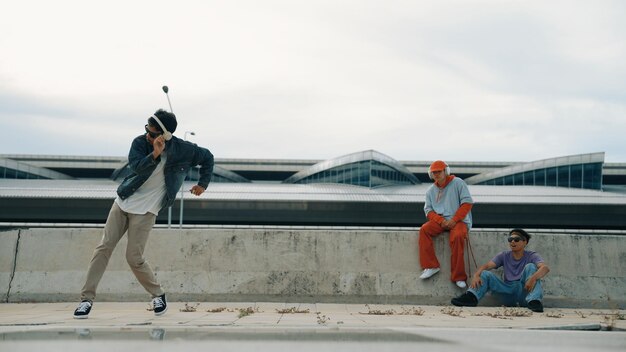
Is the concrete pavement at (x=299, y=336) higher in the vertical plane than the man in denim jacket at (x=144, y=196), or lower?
lower

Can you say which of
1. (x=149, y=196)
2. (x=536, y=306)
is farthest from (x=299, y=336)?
(x=536, y=306)

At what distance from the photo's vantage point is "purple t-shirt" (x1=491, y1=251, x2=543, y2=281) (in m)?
5.31

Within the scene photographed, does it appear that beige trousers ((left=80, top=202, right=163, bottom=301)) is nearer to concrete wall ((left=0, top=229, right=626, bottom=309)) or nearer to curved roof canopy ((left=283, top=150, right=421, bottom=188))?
concrete wall ((left=0, top=229, right=626, bottom=309))

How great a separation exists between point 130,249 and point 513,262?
3913 mm

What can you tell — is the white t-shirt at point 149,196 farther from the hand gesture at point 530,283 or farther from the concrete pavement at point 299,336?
the hand gesture at point 530,283

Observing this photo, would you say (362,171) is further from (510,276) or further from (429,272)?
(510,276)

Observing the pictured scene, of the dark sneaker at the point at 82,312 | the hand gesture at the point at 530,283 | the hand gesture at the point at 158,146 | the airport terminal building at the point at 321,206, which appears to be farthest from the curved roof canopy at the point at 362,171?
the dark sneaker at the point at 82,312

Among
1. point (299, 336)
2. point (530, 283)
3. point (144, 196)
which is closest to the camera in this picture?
point (299, 336)

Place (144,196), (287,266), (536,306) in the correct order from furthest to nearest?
(287,266)
(536,306)
(144,196)

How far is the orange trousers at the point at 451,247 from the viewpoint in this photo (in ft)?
18.2

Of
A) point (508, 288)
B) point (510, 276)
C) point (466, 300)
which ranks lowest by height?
point (466, 300)

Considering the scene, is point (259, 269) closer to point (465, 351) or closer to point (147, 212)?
point (147, 212)

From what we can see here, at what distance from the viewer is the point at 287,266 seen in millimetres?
5762

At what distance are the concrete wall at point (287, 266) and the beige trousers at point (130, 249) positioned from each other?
1.23 metres
